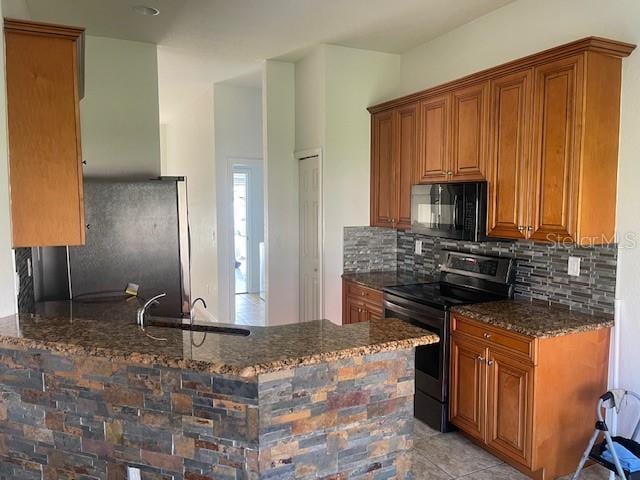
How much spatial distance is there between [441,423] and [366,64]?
3025 mm

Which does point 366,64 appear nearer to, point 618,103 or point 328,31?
point 328,31

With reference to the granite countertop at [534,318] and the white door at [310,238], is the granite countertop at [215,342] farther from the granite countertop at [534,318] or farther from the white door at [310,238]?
the white door at [310,238]

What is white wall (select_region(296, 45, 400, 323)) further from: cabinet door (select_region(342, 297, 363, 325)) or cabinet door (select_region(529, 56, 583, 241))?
cabinet door (select_region(529, 56, 583, 241))

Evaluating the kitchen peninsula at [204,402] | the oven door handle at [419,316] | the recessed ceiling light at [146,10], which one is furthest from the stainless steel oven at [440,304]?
the recessed ceiling light at [146,10]

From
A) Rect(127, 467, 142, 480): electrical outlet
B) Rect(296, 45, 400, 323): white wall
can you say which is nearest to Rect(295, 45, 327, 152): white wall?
Rect(296, 45, 400, 323): white wall

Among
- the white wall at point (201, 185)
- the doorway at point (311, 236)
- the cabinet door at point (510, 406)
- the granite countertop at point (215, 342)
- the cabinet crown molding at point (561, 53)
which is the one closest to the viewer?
the granite countertop at point (215, 342)

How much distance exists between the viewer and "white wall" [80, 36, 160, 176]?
395 cm

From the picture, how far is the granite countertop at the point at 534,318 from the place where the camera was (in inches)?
99.2

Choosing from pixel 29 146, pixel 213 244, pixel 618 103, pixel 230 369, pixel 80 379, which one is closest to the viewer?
pixel 230 369

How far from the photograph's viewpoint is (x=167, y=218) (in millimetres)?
3465

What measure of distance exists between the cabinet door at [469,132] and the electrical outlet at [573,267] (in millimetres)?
745

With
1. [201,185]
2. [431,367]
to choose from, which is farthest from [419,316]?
[201,185]

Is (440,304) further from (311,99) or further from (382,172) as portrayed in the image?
(311,99)

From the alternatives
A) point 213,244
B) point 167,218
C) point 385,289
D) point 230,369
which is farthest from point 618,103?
point 213,244
